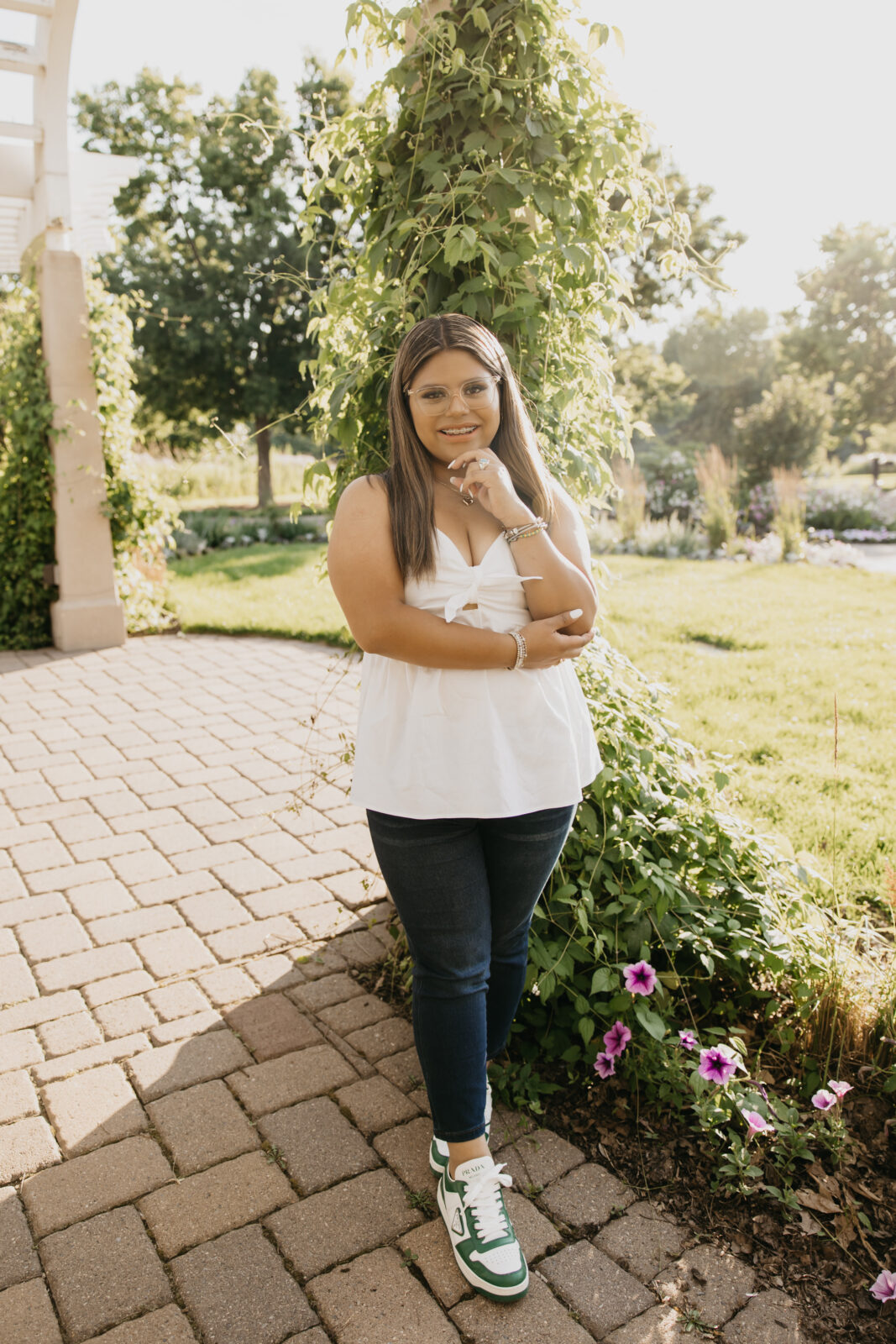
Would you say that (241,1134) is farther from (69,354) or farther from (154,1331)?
(69,354)

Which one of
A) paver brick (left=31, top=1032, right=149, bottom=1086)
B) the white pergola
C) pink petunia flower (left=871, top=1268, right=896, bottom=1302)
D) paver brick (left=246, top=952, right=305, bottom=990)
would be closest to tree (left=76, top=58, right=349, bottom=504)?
the white pergola

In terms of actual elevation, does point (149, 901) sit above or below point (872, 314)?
below

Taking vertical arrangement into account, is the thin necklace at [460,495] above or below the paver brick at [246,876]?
above

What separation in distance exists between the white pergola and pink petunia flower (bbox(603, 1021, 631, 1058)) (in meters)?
5.51

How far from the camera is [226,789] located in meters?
4.12

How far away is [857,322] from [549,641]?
3350cm

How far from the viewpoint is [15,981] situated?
272 centimetres

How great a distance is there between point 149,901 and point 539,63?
9.18 feet

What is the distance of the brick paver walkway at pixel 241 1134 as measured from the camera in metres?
1.69

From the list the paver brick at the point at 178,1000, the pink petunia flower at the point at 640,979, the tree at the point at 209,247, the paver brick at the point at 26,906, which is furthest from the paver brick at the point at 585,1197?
the tree at the point at 209,247

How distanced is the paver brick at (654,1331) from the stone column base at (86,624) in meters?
5.95

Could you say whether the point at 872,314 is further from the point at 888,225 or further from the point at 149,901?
the point at 149,901

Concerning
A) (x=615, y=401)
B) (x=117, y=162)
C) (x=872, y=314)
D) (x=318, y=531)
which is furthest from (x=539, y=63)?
(x=872, y=314)

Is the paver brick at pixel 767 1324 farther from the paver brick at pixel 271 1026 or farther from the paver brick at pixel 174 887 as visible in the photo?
the paver brick at pixel 174 887
